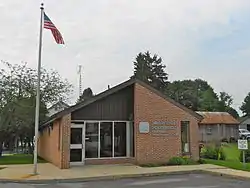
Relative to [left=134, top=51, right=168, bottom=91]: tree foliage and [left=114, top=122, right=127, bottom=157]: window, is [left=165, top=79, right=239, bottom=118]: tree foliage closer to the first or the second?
[left=134, top=51, right=168, bottom=91]: tree foliage

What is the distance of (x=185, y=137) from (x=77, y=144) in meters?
6.35

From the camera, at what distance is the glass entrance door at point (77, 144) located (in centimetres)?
2017

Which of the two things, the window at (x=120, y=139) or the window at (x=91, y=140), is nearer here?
the window at (x=91, y=140)

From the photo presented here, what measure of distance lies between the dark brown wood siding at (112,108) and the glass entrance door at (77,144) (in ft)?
2.00

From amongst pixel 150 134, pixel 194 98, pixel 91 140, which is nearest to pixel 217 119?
pixel 194 98

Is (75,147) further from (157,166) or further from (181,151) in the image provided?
(181,151)

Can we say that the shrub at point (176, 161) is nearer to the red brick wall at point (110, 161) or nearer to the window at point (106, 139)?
the red brick wall at point (110, 161)

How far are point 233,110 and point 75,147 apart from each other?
80565mm

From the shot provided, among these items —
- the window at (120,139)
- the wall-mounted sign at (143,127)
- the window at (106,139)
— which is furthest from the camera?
the window at (120,139)

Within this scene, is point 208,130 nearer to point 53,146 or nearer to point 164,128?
point 164,128

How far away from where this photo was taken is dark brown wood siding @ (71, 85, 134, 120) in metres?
20.6

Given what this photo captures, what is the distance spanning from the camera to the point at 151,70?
80.3 meters

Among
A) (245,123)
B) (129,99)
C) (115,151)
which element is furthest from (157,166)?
(245,123)

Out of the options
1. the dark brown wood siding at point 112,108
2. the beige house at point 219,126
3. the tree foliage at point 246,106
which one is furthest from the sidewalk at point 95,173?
the tree foliage at point 246,106
